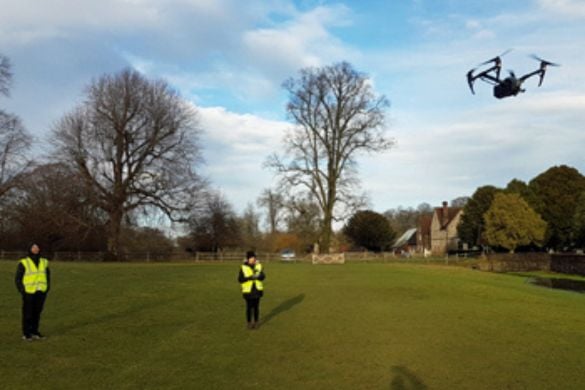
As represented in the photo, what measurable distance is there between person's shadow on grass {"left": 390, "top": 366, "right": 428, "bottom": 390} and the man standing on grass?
7.70 metres

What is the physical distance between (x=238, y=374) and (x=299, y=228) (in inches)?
2267

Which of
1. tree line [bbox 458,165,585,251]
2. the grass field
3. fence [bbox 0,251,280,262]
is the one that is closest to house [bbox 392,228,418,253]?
tree line [bbox 458,165,585,251]

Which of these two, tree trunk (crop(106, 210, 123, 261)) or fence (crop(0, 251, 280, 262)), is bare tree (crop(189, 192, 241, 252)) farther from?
tree trunk (crop(106, 210, 123, 261))

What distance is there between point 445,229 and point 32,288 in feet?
323

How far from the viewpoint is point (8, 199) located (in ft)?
170

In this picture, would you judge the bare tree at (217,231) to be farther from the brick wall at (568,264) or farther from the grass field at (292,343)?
the grass field at (292,343)

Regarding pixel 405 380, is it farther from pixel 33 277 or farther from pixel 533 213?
pixel 533 213

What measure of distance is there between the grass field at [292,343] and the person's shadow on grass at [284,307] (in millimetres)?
40

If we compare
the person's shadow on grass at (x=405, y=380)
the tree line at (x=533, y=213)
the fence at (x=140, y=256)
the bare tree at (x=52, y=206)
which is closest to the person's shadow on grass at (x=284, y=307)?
the person's shadow on grass at (x=405, y=380)

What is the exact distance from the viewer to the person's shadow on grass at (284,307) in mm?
16445

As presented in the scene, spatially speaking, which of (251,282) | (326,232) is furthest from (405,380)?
(326,232)

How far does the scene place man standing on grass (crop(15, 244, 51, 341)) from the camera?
38.9 ft

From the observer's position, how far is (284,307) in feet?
61.6

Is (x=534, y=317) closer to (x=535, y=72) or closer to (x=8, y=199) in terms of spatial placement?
(x=535, y=72)
